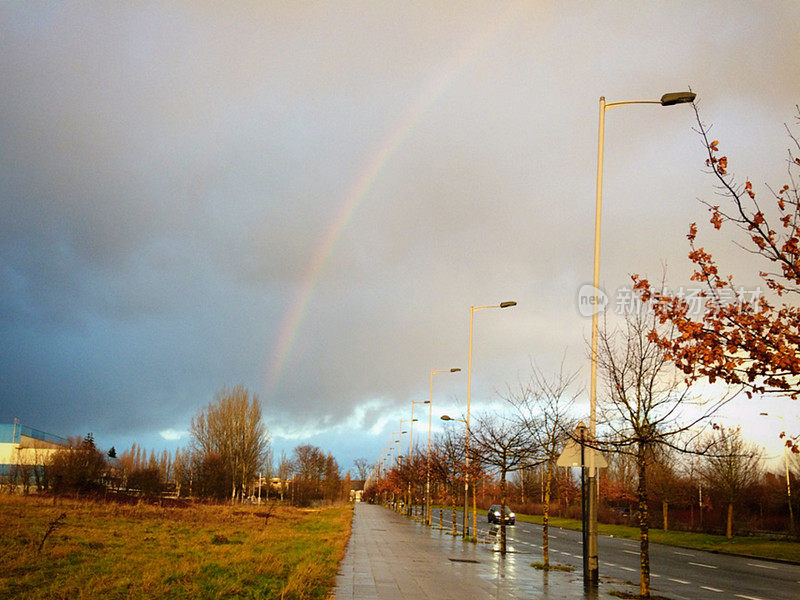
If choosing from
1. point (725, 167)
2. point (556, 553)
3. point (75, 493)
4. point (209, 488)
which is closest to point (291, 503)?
point (209, 488)

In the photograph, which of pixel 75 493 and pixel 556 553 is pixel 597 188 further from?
pixel 75 493

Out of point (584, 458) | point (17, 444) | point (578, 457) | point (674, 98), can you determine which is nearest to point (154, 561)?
point (578, 457)

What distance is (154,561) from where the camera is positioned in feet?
62.7

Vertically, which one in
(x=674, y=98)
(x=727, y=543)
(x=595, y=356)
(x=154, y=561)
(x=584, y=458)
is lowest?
(x=727, y=543)

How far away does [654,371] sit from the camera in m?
16.1

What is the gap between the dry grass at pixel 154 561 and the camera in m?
13.9

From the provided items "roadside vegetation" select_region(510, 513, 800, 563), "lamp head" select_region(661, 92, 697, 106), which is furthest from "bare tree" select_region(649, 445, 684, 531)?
"lamp head" select_region(661, 92, 697, 106)

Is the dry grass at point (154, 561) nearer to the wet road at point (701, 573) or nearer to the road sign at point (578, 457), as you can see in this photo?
the road sign at point (578, 457)

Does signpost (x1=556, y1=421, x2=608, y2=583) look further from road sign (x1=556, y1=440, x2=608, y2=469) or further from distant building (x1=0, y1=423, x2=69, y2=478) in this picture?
distant building (x1=0, y1=423, x2=69, y2=478)

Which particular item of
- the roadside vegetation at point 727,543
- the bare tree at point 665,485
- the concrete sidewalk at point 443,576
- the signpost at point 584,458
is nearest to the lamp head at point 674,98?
the signpost at point 584,458

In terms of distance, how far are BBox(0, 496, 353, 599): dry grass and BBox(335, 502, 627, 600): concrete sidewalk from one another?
768mm

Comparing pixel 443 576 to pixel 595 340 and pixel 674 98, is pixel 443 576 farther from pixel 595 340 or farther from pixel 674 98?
pixel 674 98

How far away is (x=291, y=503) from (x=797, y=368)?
9229 centimetres

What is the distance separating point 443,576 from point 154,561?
305 inches
